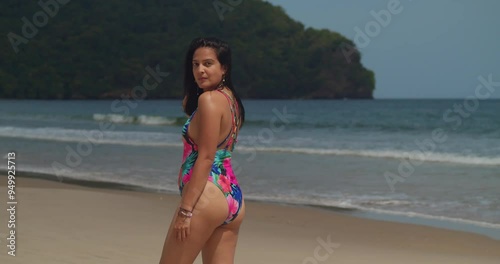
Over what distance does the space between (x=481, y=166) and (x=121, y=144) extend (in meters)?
10.9

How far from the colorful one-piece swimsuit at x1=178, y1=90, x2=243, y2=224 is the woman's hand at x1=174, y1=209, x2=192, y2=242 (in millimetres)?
152

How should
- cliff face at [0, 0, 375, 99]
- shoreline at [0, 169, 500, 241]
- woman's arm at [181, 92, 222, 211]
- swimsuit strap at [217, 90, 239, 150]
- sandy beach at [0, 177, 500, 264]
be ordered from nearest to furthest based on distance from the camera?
woman's arm at [181, 92, 222, 211]
swimsuit strap at [217, 90, 239, 150]
sandy beach at [0, 177, 500, 264]
shoreline at [0, 169, 500, 241]
cliff face at [0, 0, 375, 99]

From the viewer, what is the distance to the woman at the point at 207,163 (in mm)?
3459

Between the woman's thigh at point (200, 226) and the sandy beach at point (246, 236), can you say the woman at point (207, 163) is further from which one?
the sandy beach at point (246, 236)

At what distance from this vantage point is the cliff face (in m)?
81.4

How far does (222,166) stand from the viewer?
3.61m

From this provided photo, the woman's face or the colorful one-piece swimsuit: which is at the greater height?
the woman's face

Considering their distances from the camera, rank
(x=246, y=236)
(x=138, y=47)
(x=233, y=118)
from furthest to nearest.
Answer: (x=138, y=47)
(x=246, y=236)
(x=233, y=118)

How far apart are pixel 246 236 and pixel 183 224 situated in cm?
422

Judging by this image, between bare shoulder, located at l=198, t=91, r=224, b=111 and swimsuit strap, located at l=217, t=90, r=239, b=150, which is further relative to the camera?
swimsuit strap, located at l=217, t=90, r=239, b=150

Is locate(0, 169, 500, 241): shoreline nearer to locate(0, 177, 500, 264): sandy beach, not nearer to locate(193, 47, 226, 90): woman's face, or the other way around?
locate(0, 177, 500, 264): sandy beach

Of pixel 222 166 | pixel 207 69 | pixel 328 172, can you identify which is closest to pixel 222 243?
pixel 222 166

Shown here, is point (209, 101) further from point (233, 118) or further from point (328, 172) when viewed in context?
point (328, 172)

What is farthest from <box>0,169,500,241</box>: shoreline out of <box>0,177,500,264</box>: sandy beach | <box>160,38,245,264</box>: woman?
<box>160,38,245,264</box>: woman
